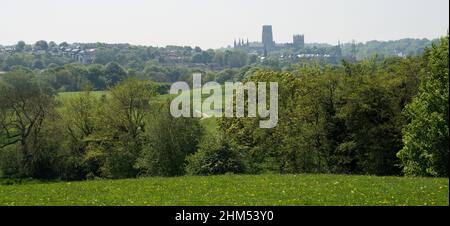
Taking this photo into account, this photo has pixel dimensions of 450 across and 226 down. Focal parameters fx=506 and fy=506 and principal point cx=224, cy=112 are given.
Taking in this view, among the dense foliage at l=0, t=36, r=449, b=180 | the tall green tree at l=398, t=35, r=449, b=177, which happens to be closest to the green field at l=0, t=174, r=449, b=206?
the tall green tree at l=398, t=35, r=449, b=177

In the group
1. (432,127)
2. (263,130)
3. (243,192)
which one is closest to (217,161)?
(263,130)

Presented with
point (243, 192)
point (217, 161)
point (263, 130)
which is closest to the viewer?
point (243, 192)

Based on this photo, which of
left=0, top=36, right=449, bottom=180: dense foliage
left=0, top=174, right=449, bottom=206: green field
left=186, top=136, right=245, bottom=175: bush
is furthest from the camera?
left=186, top=136, right=245, bottom=175: bush

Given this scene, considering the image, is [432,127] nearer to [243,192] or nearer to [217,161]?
[217,161]

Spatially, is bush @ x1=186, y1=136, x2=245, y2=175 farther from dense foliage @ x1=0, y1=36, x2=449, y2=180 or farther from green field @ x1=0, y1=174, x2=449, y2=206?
green field @ x1=0, y1=174, x2=449, y2=206

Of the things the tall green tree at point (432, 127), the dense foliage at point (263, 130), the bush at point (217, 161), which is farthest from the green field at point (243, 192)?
the dense foliage at point (263, 130)

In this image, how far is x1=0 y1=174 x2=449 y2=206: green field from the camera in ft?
57.0

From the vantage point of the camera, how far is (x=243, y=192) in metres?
20.0

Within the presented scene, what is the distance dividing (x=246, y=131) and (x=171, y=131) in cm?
756

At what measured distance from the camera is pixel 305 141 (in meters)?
42.9
